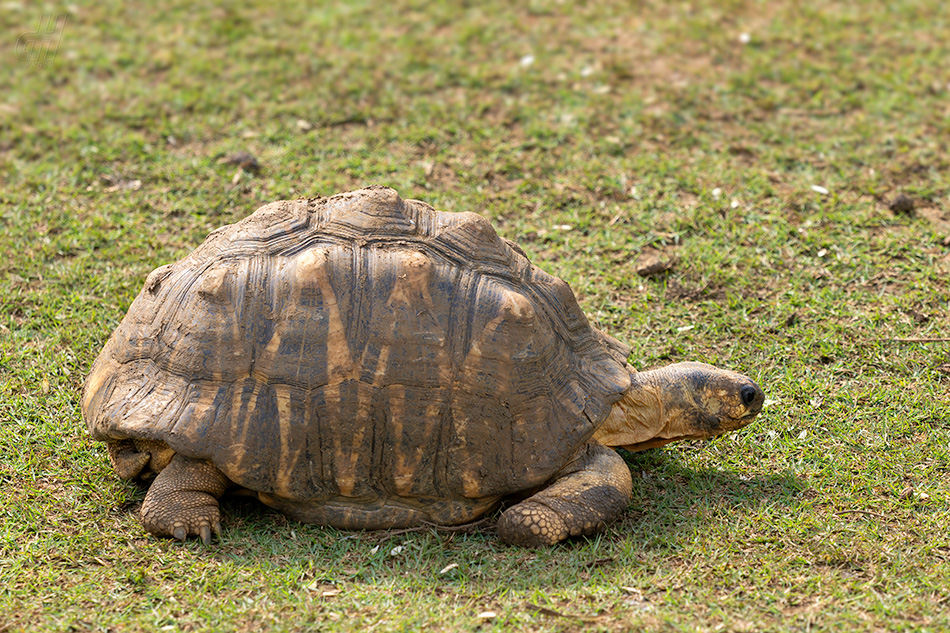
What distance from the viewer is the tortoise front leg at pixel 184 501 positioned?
4199 mm

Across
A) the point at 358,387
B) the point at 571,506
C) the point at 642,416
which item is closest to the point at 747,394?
the point at 642,416

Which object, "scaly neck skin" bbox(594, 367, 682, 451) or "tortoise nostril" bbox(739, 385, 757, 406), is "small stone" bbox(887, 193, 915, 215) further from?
"scaly neck skin" bbox(594, 367, 682, 451)

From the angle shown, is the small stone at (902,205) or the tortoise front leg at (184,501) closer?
the tortoise front leg at (184,501)

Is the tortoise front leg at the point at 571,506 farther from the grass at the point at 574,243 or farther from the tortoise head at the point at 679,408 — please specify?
the tortoise head at the point at 679,408

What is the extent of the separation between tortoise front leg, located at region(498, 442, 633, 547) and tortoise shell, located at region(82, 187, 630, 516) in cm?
11

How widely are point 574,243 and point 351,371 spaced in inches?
121

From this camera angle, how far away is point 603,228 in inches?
274

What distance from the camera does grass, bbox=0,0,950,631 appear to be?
13.2 ft

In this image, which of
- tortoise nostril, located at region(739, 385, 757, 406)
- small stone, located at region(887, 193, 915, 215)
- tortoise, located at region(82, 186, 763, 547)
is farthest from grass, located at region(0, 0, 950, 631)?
tortoise nostril, located at region(739, 385, 757, 406)

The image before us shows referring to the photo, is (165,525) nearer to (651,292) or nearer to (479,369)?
(479,369)

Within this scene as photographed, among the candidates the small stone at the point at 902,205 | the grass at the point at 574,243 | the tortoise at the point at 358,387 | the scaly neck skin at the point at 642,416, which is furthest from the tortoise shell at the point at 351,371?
the small stone at the point at 902,205

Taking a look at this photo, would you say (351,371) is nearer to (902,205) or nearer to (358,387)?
(358,387)

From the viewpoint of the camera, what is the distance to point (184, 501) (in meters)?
4.23

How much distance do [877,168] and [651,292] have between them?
2741mm
